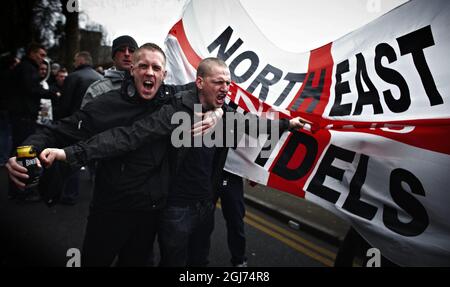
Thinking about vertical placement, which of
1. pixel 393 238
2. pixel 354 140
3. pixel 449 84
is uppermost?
pixel 449 84

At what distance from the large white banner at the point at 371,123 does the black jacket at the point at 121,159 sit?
95 centimetres

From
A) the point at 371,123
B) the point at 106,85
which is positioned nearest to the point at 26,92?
the point at 106,85

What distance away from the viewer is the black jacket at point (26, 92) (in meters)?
4.11

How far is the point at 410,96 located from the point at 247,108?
3.77 feet

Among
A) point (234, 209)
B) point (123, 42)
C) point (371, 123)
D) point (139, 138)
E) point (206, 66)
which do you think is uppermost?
point (123, 42)

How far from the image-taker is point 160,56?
1.78 m

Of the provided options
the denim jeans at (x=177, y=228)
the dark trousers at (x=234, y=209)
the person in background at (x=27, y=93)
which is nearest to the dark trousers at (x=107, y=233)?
the denim jeans at (x=177, y=228)

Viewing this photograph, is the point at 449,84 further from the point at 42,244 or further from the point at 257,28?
the point at 42,244

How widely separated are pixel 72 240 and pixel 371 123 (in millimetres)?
3051

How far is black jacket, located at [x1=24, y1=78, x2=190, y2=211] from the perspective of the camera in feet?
5.47

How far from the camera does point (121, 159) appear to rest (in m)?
1.70

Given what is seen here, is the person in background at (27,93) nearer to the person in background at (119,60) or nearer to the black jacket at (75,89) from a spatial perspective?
the black jacket at (75,89)

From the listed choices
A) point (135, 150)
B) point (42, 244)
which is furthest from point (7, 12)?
point (135, 150)

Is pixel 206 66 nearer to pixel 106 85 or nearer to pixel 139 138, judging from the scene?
pixel 139 138
